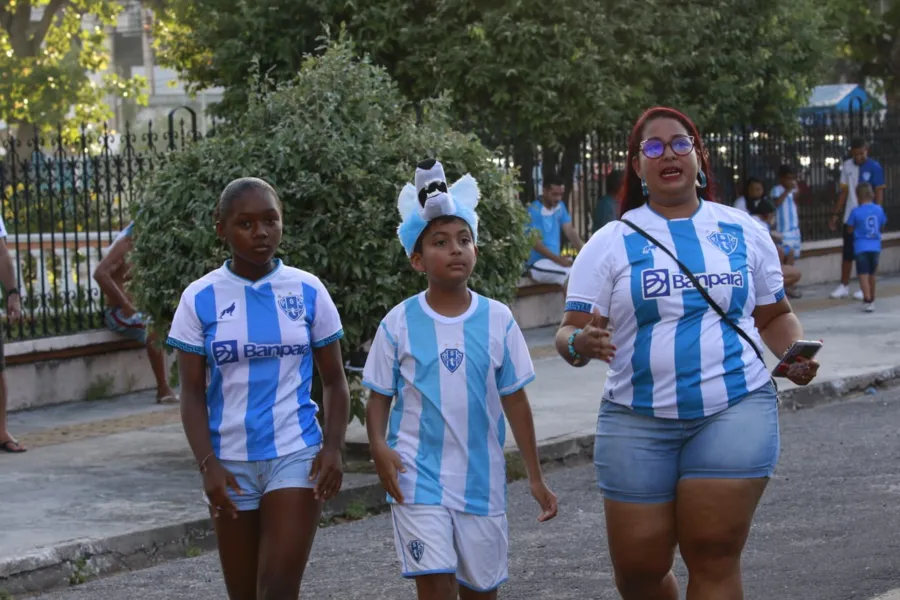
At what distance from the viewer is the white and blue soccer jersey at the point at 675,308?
179 inches

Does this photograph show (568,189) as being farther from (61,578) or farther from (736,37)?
(61,578)

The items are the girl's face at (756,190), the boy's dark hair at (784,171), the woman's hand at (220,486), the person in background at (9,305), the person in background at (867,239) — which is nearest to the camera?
the woman's hand at (220,486)

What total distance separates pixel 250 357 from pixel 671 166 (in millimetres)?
1382

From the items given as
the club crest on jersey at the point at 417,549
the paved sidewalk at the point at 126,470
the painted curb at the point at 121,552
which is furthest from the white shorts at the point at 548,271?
the club crest on jersey at the point at 417,549

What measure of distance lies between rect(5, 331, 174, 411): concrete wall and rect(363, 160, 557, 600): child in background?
26.3 ft

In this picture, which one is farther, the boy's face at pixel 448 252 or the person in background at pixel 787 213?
the person in background at pixel 787 213

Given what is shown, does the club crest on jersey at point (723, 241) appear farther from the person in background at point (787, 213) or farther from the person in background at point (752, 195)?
the person in background at point (787, 213)

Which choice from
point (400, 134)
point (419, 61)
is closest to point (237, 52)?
point (419, 61)

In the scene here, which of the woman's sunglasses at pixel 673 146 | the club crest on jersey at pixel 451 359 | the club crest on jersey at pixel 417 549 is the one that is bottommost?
the club crest on jersey at pixel 417 549

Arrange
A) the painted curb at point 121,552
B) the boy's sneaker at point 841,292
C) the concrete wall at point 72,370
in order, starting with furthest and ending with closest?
1. the boy's sneaker at point 841,292
2. the concrete wall at point 72,370
3. the painted curb at point 121,552

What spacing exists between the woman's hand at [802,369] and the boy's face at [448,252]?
98 cm

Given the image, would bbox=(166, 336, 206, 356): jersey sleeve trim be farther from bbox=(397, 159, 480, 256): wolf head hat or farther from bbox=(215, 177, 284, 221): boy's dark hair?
bbox=(397, 159, 480, 256): wolf head hat

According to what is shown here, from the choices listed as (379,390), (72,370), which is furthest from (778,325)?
(72,370)

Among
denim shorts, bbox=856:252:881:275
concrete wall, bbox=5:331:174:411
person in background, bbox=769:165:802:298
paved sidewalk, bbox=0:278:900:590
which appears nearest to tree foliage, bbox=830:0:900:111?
person in background, bbox=769:165:802:298
